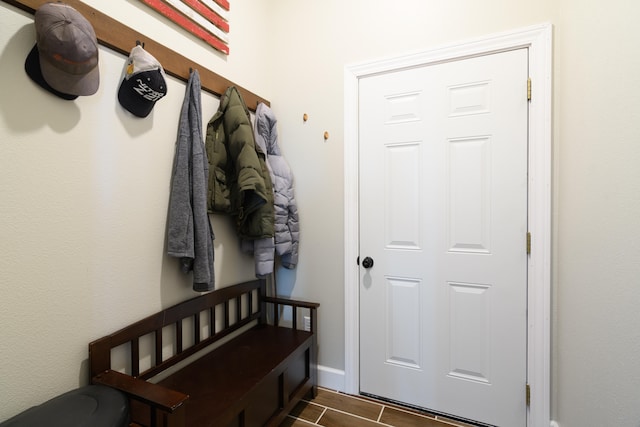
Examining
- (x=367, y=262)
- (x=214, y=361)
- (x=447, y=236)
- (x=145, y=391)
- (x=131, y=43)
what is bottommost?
(x=214, y=361)

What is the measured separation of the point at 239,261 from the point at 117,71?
3.85ft

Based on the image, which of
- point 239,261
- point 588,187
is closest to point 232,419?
point 239,261

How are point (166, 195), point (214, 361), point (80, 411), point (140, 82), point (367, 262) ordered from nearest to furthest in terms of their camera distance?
point (80, 411)
point (140, 82)
point (166, 195)
point (214, 361)
point (367, 262)

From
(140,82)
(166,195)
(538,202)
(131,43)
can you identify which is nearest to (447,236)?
(538,202)

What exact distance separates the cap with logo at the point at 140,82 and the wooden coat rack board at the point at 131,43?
64 mm

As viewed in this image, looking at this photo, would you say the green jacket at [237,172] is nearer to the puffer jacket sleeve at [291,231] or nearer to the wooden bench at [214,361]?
the puffer jacket sleeve at [291,231]

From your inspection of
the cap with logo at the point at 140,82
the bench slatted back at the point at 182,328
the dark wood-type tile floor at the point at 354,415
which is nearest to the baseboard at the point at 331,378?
the dark wood-type tile floor at the point at 354,415

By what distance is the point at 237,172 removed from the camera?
5.13 feet

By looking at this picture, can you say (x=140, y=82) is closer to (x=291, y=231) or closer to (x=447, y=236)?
(x=291, y=231)

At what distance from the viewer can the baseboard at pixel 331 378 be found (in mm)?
1906

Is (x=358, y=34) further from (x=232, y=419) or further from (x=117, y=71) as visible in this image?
(x=232, y=419)

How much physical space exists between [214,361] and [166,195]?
0.89 meters

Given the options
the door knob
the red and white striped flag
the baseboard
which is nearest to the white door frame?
the door knob

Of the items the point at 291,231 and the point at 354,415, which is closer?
the point at 354,415
